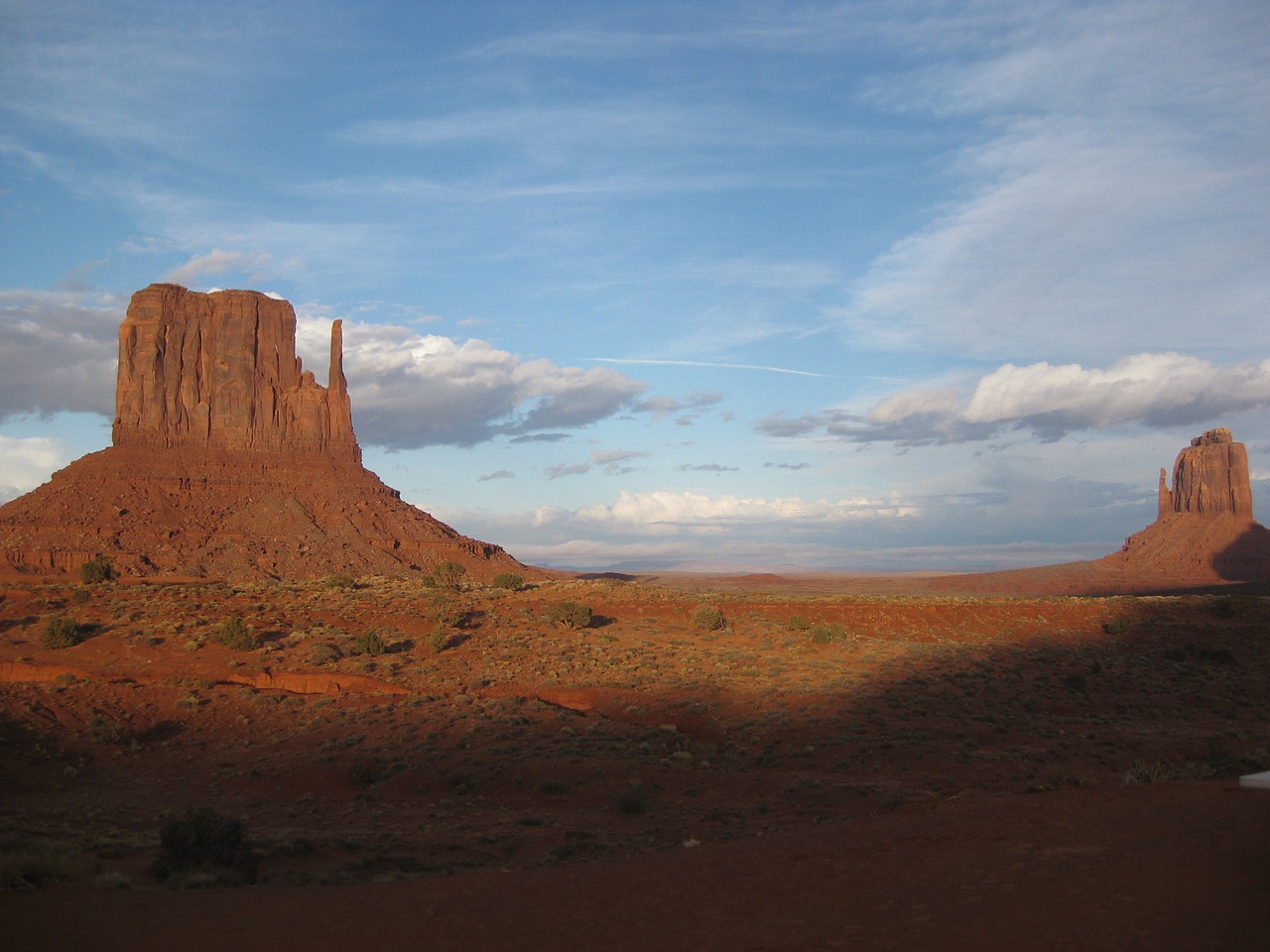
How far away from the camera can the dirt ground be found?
9961mm

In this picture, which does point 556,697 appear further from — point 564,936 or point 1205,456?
point 1205,456

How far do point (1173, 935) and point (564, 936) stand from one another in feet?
19.4

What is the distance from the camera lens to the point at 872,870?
11094 millimetres

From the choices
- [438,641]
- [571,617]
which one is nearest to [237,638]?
[438,641]

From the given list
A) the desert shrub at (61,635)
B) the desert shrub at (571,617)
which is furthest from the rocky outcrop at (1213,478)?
the desert shrub at (61,635)

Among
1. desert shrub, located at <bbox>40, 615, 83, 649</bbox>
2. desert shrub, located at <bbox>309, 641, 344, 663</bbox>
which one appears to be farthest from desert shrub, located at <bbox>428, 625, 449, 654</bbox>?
desert shrub, located at <bbox>40, 615, 83, 649</bbox>

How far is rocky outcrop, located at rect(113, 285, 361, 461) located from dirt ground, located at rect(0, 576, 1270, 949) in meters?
54.4

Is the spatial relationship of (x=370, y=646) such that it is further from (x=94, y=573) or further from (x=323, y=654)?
(x=94, y=573)

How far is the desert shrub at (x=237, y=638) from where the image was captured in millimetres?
30562

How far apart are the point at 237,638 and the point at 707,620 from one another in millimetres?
18522

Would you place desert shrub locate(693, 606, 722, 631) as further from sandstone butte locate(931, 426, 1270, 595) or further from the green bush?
sandstone butte locate(931, 426, 1270, 595)

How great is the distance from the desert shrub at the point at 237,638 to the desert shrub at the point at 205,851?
58.1 feet

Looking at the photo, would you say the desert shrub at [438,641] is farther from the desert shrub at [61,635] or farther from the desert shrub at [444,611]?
the desert shrub at [61,635]

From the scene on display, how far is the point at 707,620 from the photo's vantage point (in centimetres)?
3909
